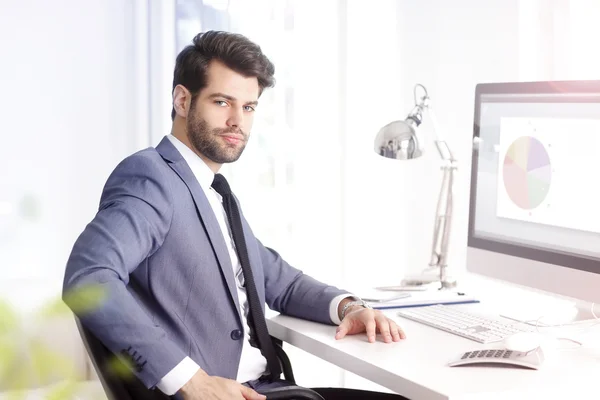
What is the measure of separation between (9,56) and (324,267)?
153 centimetres

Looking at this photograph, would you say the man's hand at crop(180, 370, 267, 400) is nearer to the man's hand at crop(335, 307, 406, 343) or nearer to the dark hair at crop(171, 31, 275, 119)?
the man's hand at crop(335, 307, 406, 343)

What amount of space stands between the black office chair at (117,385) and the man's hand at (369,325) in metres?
0.20

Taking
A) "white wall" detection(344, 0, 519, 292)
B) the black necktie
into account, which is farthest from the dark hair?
"white wall" detection(344, 0, 519, 292)

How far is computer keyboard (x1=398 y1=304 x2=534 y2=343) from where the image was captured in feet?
5.35

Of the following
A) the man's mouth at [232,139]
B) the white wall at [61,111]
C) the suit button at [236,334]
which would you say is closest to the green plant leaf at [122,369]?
the suit button at [236,334]

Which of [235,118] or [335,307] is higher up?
[235,118]

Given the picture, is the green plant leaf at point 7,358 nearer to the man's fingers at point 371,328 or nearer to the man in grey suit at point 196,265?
the man in grey suit at point 196,265

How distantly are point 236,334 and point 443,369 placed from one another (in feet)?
1.55

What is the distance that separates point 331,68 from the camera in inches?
136

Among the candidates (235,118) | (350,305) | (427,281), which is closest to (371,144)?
(427,281)

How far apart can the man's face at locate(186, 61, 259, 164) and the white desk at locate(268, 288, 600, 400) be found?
458 millimetres

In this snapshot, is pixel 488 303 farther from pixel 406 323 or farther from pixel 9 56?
pixel 9 56

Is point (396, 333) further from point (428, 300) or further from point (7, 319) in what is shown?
point (7, 319)

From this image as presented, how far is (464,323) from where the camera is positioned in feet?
5.71
